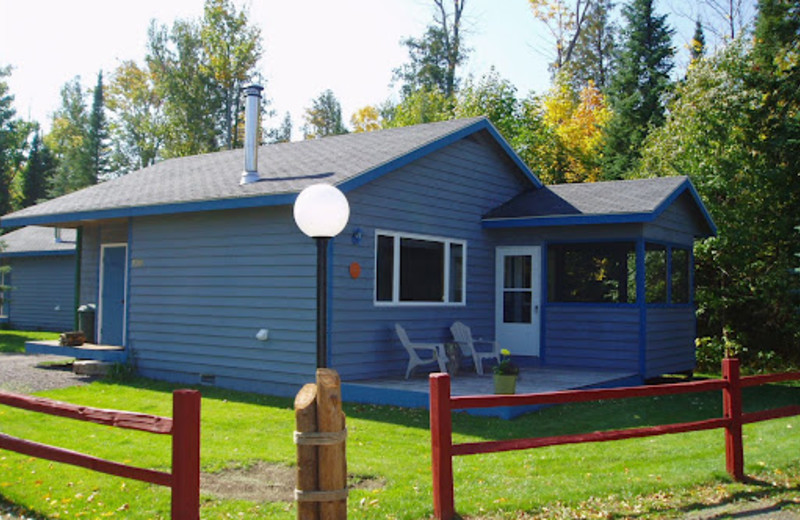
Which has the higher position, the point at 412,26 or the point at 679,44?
the point at 412,26

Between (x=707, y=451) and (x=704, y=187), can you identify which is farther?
(x=704, y=187)

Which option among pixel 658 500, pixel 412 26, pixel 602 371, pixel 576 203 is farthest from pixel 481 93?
pixel 658 500

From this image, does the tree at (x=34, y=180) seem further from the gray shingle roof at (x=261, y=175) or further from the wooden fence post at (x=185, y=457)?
the wooden fence post at (x=185, y=457)

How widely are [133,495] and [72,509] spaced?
452 mm

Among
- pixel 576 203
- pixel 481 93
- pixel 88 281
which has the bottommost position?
pixel 88 281

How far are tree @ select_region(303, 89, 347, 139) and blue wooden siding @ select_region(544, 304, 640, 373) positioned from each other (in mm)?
37761

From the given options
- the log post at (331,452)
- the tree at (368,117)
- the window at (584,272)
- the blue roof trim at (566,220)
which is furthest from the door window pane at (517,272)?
the tree at (368,117)

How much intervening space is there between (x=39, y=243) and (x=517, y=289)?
1691cm

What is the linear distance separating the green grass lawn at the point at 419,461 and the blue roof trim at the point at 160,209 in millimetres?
2683

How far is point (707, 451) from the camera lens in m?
7.35

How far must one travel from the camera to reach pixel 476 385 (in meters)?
10.2

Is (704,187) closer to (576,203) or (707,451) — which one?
(576,203)

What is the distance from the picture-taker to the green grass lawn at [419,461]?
17.7ft

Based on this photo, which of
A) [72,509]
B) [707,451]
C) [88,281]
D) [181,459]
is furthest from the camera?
[88,281]
